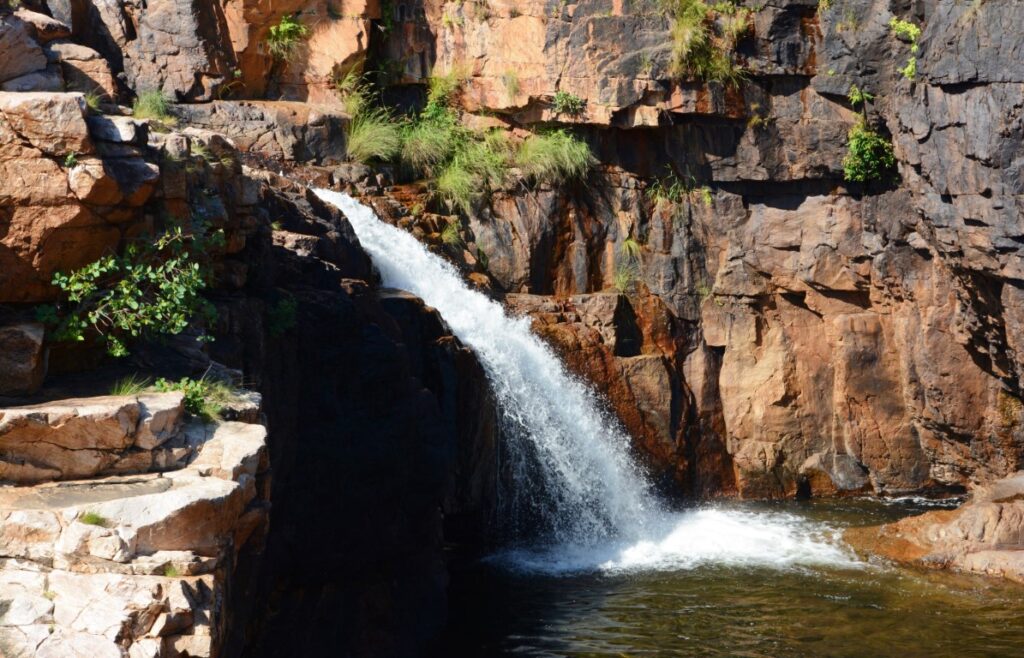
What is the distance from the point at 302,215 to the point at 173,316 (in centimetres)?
352

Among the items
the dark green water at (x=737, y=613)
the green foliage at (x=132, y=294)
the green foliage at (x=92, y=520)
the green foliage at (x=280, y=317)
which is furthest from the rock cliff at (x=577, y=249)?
the green foliage at (x=92, y=520)

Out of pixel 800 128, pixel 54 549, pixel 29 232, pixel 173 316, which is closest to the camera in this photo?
pixel 54 549

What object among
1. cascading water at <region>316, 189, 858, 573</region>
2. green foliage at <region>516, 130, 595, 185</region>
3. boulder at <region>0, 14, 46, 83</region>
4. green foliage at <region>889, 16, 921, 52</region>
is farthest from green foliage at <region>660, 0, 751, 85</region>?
boulder at <region>0, 14, 46, 83</region>

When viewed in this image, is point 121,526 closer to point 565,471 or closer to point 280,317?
point 280,317

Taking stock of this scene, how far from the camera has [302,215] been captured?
35.2 feet

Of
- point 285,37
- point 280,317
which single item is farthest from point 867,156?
point 280,317

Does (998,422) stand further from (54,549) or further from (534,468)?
(54,549)

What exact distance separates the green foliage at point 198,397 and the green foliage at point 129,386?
8cm

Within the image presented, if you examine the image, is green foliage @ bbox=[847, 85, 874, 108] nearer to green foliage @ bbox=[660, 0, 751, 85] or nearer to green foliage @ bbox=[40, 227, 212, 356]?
green foliage @ bbox=[660, 0, 751, 85]

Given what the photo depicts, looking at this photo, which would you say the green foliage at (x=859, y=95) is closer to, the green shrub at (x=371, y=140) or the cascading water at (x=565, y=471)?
the cascading water at (x=565, y=471)

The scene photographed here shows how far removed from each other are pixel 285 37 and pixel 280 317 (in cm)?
775

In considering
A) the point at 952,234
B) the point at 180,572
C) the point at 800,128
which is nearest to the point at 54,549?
the point at 180,572

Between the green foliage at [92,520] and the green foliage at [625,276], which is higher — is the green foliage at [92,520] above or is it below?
below

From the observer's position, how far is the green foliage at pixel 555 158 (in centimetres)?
1469
